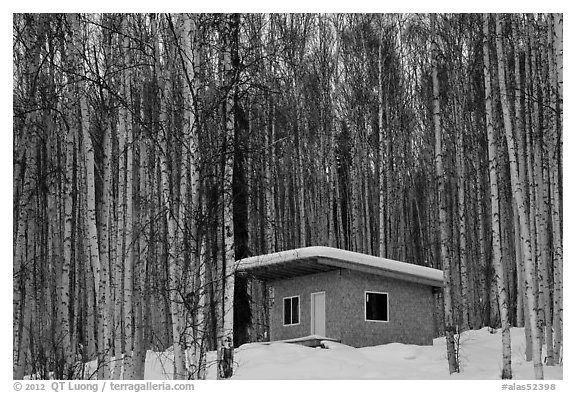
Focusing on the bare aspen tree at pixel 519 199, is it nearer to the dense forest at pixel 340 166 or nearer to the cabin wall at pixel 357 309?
the dense forest at pixel 340 166

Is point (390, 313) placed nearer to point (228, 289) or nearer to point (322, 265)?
point (322, 265)

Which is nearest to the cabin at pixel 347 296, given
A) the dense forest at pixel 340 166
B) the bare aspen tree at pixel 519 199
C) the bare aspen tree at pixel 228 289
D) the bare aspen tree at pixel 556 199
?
the dense forest at pixel 340 166

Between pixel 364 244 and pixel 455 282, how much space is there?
11.6 feet

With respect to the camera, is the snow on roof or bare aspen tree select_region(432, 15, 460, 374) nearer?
bare aspen tree select_region(432, 15, 460, 374)

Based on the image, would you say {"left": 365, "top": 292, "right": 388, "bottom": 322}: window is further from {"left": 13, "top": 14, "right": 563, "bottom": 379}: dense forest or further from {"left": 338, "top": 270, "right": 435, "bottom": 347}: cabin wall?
{"left": 13, "top": 14, "right": 563, "bottom": 379}: dense forest

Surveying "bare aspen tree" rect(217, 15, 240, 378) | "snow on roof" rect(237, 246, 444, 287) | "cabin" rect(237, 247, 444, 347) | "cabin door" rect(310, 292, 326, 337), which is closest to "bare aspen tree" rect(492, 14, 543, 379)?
"bare aspen tree" rect(217, 15, 240, 378)

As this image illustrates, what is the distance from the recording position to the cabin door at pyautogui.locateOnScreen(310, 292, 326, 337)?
17.9 metres

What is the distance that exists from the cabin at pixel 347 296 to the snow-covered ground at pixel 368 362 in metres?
1.02

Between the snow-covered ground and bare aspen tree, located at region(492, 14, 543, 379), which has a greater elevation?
bare aspen tree, located at region(492, 14, 543, 379)

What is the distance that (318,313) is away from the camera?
59.5 feet

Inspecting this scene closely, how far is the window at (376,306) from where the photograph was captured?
17938 millimetres

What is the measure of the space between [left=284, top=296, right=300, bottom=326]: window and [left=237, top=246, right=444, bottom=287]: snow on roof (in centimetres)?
61
